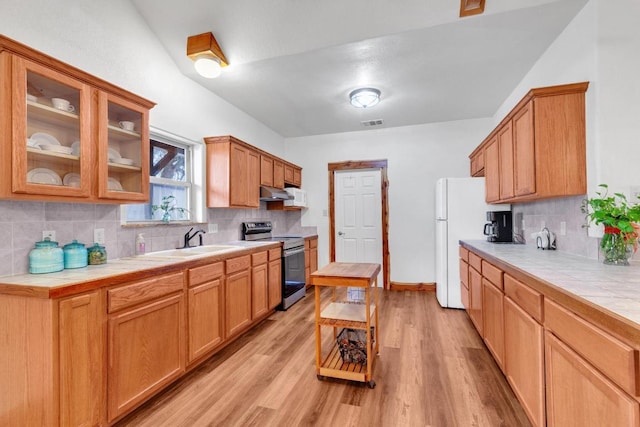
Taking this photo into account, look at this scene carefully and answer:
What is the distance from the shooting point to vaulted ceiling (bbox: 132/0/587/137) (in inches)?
89.8

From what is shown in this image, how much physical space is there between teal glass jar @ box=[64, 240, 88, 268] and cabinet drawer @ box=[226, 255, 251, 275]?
1.07 m

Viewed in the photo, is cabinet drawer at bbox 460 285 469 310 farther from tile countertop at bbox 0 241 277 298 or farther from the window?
the window

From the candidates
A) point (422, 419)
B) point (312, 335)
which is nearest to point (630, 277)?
point (422, 419)

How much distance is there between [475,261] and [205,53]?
3.18m

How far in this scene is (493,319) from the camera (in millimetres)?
2285

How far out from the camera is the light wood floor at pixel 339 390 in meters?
1.77

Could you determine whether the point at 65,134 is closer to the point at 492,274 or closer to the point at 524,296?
the point at 524,296

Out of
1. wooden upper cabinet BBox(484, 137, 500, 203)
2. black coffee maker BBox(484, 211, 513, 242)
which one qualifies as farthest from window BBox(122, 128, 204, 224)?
black coffee maker BBox(484, 211, 513, 242)

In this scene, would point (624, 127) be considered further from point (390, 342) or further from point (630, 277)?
point (390, 342)

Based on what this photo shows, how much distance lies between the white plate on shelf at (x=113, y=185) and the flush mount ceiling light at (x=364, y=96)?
2.61 meters

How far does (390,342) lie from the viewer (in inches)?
111

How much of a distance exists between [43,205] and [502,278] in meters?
3.06

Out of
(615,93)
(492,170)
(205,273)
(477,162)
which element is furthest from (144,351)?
(477,162)

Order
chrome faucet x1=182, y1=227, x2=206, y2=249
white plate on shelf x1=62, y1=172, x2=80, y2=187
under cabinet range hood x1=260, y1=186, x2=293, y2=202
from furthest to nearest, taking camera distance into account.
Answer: under cabinet range hood x1=260, y1=186, x2=293, y2=202, chrome faucet x1=182, y1=227, x2=206, y2=249, white plate on shelf x1=62, y1=172, x2=80, y2=187
